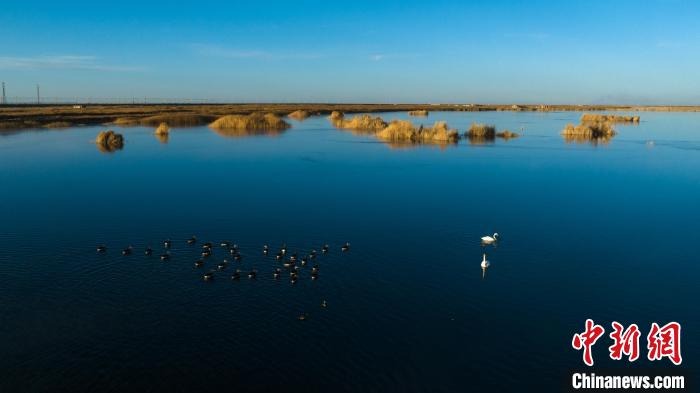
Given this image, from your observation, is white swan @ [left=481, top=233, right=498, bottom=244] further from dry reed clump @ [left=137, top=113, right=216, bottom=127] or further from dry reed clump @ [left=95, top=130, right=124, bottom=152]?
dry reed clump @ [left=137, top=113, right=216, bottom=127]

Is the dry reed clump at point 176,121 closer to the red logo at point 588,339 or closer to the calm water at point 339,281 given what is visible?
the calm water at point 339,281

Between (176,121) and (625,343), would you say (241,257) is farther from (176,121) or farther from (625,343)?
(176,121)

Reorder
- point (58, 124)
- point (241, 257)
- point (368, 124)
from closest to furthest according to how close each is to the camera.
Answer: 1. point (241, 257)
2. point (58, 124)
3. point (368, 124)

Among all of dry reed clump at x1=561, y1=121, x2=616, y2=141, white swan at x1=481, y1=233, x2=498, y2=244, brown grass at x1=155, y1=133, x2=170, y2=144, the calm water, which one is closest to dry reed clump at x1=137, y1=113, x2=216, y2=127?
brown grass at x1=155, y1=133, x2=170, y2=144

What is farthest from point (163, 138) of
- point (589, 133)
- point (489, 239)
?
point (589, 133)

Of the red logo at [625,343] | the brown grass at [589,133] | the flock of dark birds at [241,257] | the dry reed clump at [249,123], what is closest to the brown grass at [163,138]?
the dry reed clump at [249,123]

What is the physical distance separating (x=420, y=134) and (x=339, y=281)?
48446 millimetres

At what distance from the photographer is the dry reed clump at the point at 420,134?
2412 inches

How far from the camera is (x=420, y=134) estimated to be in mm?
62969

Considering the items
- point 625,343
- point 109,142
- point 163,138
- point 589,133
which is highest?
point 589,133

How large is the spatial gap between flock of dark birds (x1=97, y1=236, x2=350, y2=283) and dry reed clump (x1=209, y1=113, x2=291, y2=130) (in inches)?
2356

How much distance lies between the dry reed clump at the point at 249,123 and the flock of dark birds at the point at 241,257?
59841 millimetres

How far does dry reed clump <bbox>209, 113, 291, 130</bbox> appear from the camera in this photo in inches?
3063

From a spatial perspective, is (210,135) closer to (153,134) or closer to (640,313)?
(153,134)
